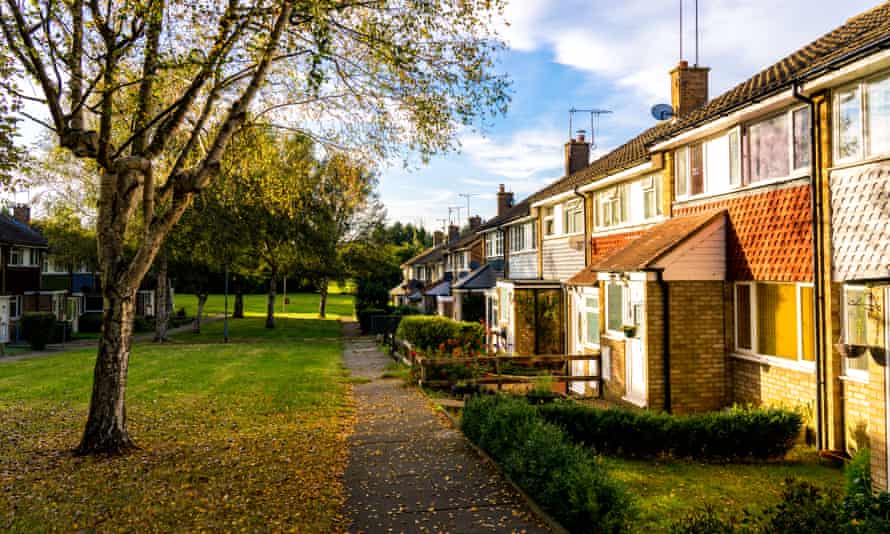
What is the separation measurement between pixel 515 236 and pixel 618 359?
13.2m

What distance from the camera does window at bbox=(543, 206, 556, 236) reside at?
2166cm

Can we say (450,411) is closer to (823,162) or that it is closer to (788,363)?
(788,363)

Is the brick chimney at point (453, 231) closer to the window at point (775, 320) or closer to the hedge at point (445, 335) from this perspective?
the hedge at point (445, 335)

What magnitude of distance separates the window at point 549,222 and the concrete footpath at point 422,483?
416 inches

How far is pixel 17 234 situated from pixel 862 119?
136ft

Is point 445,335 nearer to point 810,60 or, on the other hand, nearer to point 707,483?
point 707,483

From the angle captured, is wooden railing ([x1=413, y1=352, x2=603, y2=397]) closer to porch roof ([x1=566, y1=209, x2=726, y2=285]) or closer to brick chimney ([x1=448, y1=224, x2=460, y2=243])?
porch roof ([x1=566, y1=209, x2=726, y2=285])

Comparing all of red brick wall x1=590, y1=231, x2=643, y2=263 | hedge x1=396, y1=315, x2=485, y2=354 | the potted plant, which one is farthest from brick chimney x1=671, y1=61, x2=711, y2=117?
the potted plant

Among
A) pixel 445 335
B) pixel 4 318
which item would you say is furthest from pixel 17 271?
pixel 445 335

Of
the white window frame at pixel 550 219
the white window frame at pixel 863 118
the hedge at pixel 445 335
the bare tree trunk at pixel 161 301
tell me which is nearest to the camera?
the white window frame at pixel 863 118

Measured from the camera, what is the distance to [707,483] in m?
8.11

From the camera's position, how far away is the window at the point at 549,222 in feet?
71.1

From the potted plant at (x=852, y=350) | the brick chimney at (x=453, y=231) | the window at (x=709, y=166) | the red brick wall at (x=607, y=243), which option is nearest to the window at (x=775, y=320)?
the potted plant at (x=852, y=350)

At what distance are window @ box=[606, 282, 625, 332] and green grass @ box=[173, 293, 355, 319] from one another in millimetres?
43925
